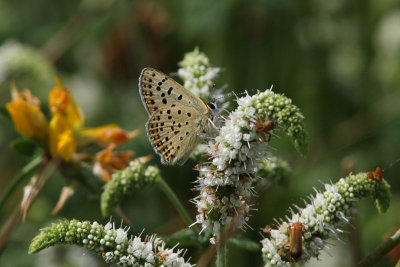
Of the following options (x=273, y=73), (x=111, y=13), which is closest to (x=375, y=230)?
(x=273, y=73)

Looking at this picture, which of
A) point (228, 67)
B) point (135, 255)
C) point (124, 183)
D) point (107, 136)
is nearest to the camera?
point (135, 255)


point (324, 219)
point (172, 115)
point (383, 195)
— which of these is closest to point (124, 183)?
point (172, 115)

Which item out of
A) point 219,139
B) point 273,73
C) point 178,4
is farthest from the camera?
point 178,4

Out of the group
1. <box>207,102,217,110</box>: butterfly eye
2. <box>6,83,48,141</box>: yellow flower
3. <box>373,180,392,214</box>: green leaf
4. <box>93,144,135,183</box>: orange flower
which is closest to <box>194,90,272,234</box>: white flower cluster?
A: <box>373,180,392,214</box>: green leaf

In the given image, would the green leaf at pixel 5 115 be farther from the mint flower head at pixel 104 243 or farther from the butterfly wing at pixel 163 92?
the mint flower head at pixel 104 243

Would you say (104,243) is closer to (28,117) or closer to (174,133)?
(174,133)

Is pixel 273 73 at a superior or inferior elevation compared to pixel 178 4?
inferior

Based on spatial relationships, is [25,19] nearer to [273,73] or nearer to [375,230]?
[273,73]
